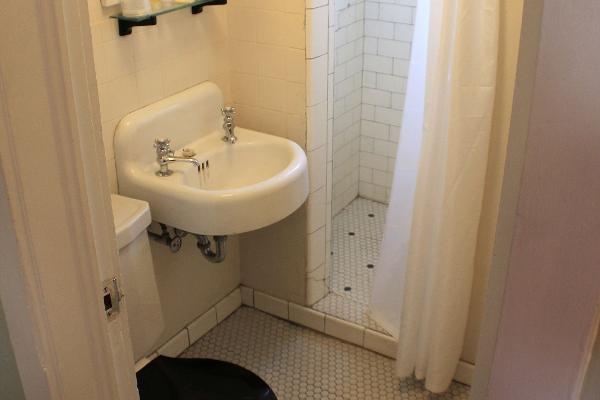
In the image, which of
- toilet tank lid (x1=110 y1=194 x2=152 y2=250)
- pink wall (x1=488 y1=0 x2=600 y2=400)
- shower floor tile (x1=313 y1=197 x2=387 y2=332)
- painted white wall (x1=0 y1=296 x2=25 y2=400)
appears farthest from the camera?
shower floor tile (x1=313 y1=197 x2=387 y2=332)

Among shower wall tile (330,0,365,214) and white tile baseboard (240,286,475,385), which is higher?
shower wall tile (330,0,365,214)

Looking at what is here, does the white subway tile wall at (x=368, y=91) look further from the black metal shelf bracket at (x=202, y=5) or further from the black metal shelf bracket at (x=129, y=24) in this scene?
the black metal shelf bracket at (x=129, y=24)

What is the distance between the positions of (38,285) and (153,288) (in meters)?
1.08

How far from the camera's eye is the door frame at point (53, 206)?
74cm

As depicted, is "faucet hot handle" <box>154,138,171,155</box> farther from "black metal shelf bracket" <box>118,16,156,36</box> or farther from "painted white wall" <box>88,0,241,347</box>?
"black metal shelf bracket" <box>118,16,156,36</box>

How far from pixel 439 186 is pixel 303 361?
2.74ft

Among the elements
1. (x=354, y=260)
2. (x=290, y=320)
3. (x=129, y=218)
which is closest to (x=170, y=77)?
(x=129, y=218)

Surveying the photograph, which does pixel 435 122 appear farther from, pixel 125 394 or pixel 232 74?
pixel 125 394

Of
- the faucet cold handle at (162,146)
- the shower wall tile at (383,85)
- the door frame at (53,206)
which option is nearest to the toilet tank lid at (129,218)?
the faucet cold handle at (162,146)

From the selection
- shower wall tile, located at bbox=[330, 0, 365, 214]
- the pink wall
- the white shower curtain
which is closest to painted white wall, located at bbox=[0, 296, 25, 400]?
the pink wall

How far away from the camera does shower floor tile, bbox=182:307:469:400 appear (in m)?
2.29

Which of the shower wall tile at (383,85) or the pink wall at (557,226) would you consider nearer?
the pink wall at (557,226)

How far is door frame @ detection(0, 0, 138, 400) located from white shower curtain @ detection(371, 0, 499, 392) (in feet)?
3.87

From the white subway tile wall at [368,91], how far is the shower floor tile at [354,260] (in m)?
0.07
